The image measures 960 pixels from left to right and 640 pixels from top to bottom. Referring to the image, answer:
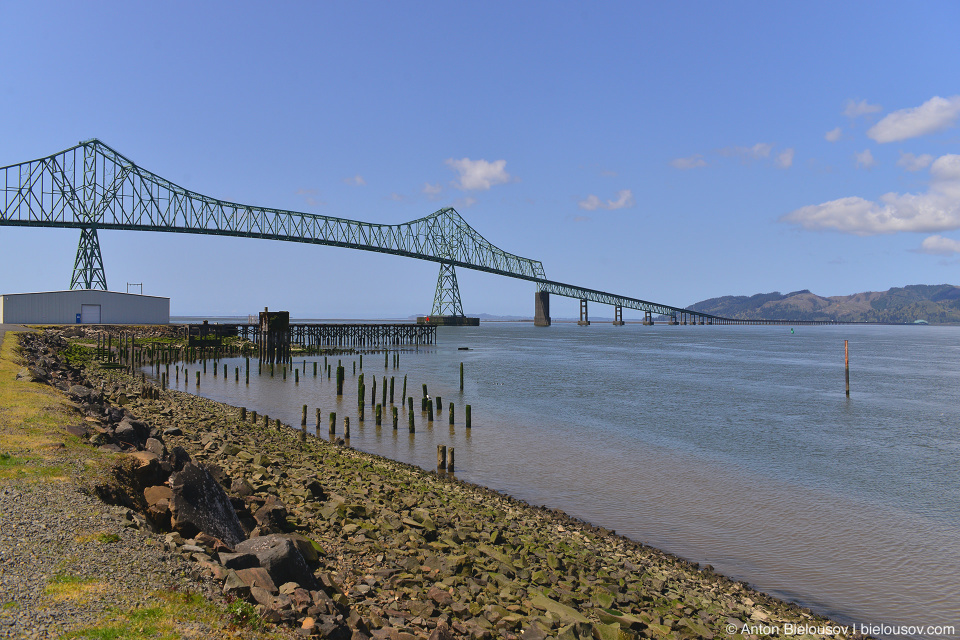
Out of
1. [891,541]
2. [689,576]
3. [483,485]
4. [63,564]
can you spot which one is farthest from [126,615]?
[891,541]

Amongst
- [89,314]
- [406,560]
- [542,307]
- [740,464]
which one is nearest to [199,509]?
[406,560]

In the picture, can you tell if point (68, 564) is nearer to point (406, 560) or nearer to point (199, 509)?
point (199, 509)

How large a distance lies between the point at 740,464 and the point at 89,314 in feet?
200

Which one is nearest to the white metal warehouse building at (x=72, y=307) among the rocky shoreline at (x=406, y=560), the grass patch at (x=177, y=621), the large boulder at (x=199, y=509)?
the rocky shoreline at (x=406, y=560)

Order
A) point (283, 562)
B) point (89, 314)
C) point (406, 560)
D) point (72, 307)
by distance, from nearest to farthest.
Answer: point (283, 562) < point (406, 560) < point (72, 307) < point (89, 314)

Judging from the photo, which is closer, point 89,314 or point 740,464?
point 740,464

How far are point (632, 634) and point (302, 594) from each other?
3441 mm

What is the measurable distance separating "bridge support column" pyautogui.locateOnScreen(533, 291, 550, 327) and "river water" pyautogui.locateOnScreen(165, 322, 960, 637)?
471 ft

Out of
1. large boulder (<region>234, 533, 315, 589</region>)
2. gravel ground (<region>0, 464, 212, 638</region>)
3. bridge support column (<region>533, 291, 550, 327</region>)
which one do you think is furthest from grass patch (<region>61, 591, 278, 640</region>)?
bridge support column (<region>533, 291, 550, 327</region>)

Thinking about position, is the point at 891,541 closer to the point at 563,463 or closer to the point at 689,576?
→ the point at 689,576

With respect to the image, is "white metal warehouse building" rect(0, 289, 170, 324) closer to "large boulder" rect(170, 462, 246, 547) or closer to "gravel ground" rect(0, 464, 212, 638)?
"gravel ground" rect(0, 464, 212, 638)

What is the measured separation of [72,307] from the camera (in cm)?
5675

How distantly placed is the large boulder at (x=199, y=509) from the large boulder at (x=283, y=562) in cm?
84

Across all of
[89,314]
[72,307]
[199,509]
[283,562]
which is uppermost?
[72,307]
